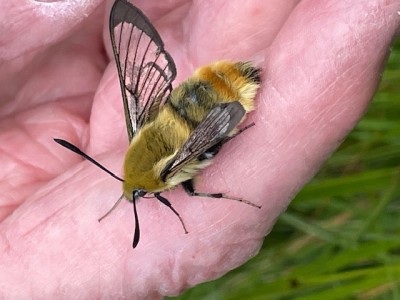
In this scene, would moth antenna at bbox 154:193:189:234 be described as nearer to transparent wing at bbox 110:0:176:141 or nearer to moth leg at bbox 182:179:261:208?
moth leg at bbox 182:179:261:208

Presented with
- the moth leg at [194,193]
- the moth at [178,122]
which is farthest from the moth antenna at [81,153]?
the moth leg at [194,193]

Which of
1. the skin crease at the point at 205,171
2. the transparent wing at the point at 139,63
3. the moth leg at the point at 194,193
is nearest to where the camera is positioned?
the skin crease at the point at 205,171

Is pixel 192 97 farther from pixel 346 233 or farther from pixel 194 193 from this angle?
pixel 346 233

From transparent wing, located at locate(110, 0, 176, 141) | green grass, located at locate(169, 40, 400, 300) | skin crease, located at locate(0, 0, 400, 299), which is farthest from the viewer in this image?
green grass, located at locate(169, 40, 400, 300)

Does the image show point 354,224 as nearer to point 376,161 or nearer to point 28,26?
point 376,161

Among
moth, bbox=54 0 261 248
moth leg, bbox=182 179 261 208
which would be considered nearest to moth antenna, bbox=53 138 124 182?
moth, bbox=54 0 261 248

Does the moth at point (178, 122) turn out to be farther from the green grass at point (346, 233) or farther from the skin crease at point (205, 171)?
the green grass at point (346, 233)

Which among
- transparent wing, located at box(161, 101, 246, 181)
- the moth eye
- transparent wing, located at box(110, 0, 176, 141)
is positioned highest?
transparent wing, located at box(110, 0, 176, 141)

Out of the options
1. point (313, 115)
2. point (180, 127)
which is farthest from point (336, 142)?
point (180, 127)
